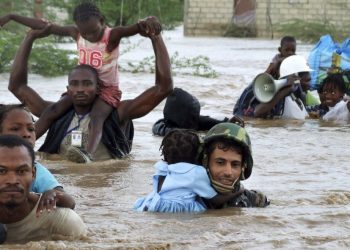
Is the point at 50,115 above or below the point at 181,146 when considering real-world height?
below

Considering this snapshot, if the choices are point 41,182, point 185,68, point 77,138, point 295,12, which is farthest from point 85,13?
point 295,12

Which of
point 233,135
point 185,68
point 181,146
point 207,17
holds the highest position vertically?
point 233,135

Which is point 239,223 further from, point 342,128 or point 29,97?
point 342,128

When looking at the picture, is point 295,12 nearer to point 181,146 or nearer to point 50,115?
point 50,115

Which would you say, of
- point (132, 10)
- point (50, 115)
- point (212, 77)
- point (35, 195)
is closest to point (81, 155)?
point (50, 115)

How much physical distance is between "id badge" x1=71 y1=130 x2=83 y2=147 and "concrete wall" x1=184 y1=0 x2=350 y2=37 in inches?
1104

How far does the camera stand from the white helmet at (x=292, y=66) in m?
11.8

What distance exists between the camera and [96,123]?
8492 millimetres

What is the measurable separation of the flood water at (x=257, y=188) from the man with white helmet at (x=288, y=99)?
172mm

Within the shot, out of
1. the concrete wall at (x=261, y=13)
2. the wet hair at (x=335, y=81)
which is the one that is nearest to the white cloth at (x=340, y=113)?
the wet hair at (x=335, y=81)

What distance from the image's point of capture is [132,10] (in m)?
36.8

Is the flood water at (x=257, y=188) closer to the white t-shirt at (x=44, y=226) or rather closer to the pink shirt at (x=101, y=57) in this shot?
the white t-shirt at (x=44, y=226)

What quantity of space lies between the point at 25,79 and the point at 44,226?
Result: 3934mm

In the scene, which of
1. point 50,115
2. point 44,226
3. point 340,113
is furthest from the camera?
point 340,113
